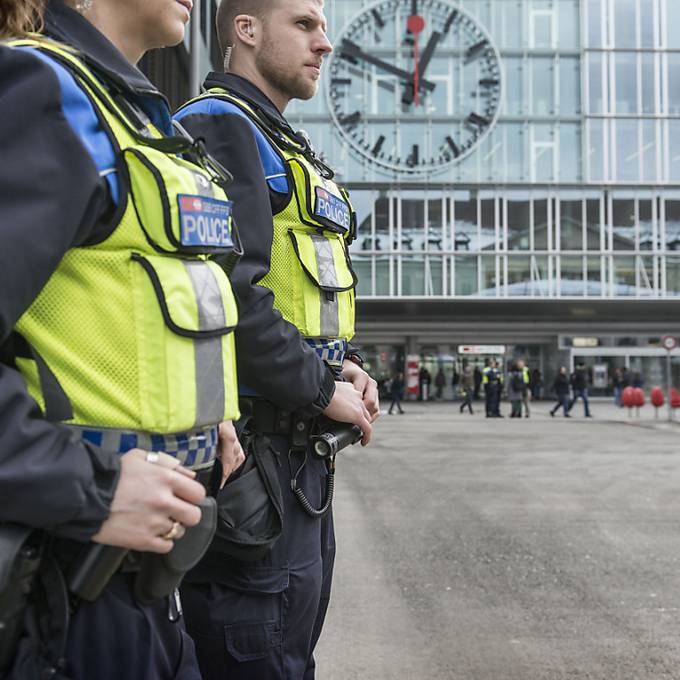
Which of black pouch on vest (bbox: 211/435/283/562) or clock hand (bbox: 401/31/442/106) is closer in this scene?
black pouch on vest (bbox: 211/435/283/562)

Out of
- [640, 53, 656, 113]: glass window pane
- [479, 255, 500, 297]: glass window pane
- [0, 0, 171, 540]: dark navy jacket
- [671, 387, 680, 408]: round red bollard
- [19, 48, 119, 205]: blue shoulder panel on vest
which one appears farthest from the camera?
[640, 53, 656, 113]: glass window pane

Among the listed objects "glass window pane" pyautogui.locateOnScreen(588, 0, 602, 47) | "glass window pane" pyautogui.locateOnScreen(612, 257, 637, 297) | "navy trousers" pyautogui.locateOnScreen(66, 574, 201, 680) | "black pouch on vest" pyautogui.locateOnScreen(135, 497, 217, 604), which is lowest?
"navy trousers" pyautogui.locateOnScreen(66, 574, 201, 680)

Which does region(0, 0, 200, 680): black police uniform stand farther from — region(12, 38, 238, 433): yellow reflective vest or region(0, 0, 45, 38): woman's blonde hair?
region(0, 0, 45, 38): woman's blonde hair

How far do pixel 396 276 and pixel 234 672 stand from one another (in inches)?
1295

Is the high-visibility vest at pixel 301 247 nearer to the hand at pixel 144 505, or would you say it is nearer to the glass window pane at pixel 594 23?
the hand at pixel 144 505

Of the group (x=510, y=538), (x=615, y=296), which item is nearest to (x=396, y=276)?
(x=615, y=296)

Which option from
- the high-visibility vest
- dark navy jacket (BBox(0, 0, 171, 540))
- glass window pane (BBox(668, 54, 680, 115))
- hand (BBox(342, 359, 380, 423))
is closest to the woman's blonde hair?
dark navy jacket (BBox(0, 0, 171, 540))

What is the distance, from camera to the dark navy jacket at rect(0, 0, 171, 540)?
1.19m

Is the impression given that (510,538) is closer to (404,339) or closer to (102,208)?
(102,208)

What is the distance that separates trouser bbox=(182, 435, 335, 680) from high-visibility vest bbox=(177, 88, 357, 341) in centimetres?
37

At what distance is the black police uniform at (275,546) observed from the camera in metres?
1.97

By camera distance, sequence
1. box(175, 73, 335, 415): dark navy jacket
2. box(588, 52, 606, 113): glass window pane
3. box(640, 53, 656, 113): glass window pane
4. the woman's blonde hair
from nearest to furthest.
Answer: the woman's blonde hair
box(175, 73, 335, 415): dark navy jacket
box(588, 52, 606, 113): glass window pane
box(640, 53, 656, 113): glass window pane

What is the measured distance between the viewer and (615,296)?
34.6m

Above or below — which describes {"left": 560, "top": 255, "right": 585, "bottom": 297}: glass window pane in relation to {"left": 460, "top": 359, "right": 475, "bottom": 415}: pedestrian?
above
